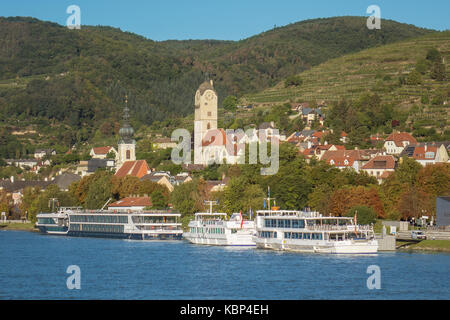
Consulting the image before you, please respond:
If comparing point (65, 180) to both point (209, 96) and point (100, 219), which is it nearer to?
point (209, 96)

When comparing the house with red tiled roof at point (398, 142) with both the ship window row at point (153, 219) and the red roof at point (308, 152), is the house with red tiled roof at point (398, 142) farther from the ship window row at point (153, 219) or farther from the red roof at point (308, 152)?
the ship window row at point (153, 219)

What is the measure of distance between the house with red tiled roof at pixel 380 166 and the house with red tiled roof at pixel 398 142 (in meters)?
8.83

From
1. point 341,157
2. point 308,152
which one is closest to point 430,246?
point 341,157

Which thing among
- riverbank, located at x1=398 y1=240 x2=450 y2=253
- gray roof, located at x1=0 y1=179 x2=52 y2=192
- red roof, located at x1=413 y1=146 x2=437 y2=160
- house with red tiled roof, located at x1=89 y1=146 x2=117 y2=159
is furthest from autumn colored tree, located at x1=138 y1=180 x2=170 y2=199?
house with red tiled roof, located at x1=89 y1=146 x2=117 y2=159

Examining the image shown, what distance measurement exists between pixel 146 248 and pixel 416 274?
99.6ft

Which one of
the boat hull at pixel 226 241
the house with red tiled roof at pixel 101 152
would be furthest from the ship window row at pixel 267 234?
the house with red tiled roof at pixel 101 152

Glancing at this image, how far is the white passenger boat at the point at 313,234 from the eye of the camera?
64250mm

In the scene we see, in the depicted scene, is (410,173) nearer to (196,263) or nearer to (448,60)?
(196,263)

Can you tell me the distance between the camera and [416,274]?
167 feet

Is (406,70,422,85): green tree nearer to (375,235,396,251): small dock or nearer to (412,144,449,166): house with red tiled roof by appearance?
(412,144,449,166): house with red tiled roof

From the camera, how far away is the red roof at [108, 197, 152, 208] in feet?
338

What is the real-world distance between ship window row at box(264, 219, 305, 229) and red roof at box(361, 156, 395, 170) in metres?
32.5
